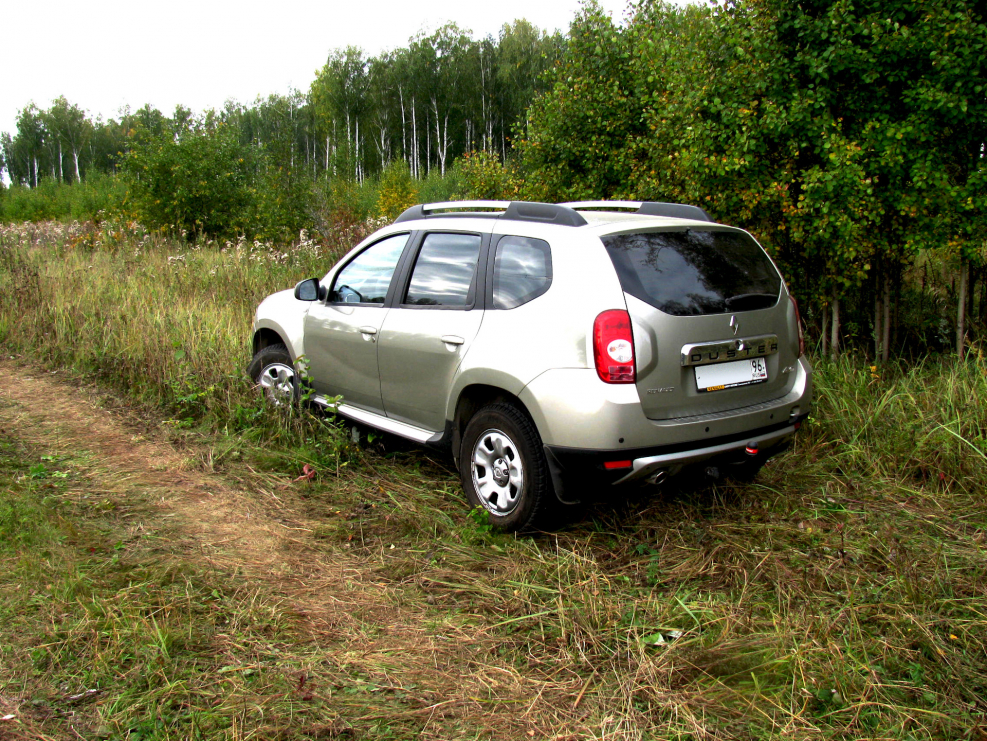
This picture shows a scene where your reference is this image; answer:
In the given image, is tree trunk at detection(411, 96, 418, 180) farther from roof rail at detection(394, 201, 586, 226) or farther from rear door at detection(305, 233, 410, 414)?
roof rail at detection(394, 201, 586, 226)

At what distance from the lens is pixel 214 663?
3002 mm

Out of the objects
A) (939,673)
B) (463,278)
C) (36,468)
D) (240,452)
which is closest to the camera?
(939,673)

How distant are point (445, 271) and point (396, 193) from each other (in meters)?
24.8

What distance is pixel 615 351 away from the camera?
3.57 meters

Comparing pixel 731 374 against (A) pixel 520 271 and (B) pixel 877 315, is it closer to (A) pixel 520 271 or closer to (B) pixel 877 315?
(A) pixel 520 271

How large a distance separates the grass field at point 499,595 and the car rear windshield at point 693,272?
4.13ft

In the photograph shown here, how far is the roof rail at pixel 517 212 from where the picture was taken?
3.98m

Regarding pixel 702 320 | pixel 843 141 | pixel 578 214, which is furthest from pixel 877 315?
pixel 578 214

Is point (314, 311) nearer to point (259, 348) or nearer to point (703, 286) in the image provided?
point (259, 348)

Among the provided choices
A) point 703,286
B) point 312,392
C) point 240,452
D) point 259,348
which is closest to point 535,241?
point 703,286

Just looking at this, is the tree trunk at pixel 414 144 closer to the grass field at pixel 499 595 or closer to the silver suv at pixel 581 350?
the grass field at pixel 499 595

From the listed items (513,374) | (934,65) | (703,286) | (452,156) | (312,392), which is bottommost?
(312,392)

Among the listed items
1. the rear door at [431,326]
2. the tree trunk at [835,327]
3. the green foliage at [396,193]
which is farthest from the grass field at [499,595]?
the green foliage at [396,193]

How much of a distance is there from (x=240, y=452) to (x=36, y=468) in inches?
50.1
